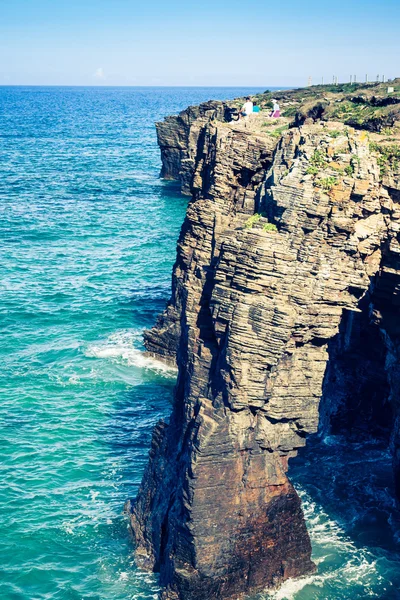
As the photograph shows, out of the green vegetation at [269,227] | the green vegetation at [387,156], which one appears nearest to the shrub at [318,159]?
the green vegetation at [269,227]

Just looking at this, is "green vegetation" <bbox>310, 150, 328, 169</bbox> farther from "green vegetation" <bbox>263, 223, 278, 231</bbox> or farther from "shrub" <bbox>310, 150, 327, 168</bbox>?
"green vegetation" <bbox>263, 223, 278, 231</bbox>

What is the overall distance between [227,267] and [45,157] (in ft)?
418

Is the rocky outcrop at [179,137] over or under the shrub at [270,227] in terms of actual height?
under

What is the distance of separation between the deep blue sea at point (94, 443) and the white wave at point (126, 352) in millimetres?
143

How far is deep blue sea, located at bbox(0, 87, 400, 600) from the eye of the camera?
31312 mm

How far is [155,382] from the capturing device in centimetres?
5066

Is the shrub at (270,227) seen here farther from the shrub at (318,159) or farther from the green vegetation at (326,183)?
the shrub at (318,159)

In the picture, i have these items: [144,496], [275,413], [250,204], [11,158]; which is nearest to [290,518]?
[275,413]

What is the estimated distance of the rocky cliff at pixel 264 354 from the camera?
27.4 meters

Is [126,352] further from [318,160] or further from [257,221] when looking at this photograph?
[318,160]

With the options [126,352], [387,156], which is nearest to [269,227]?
[387,156]

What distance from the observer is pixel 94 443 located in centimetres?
4247

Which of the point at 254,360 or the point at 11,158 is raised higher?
the point at 254,360

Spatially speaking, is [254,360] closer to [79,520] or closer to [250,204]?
[250,204]
